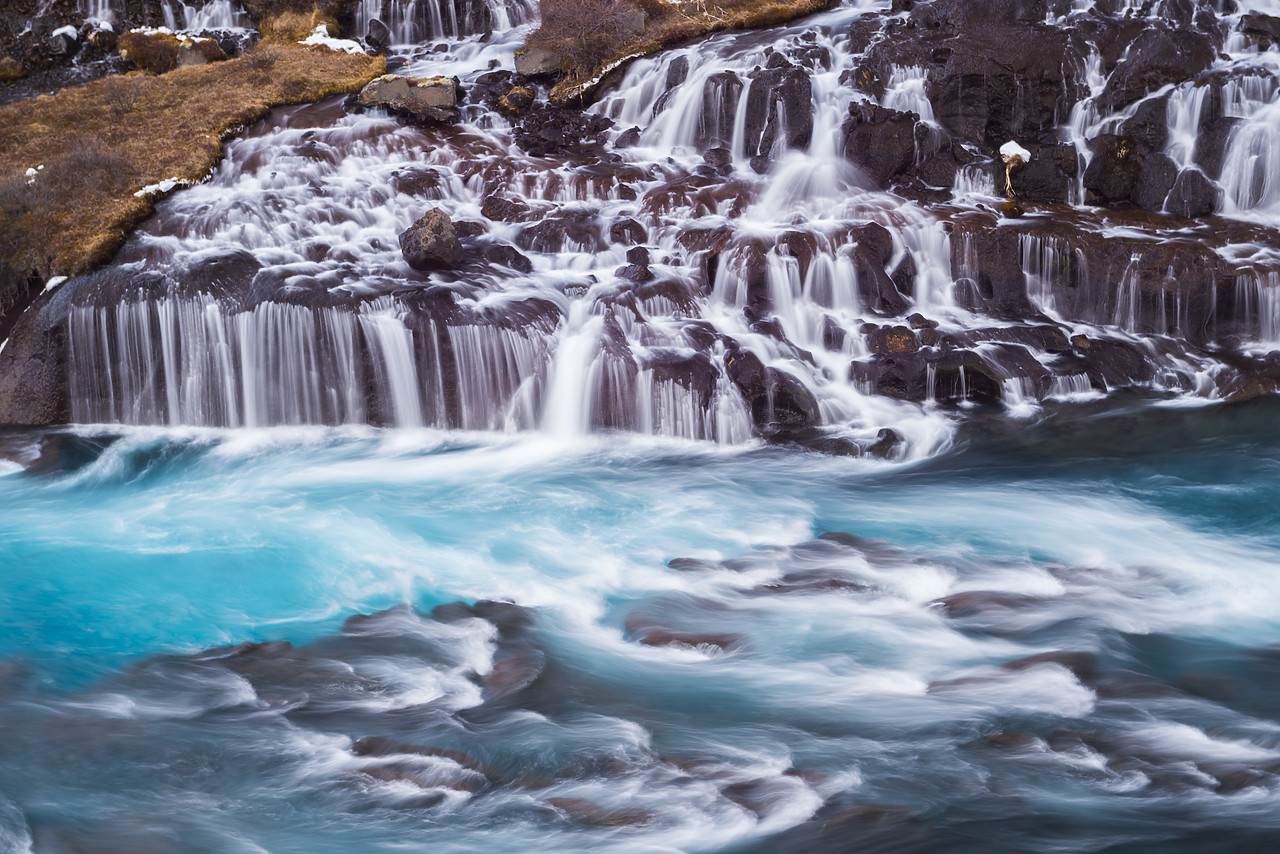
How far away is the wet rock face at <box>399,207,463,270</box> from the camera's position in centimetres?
1261

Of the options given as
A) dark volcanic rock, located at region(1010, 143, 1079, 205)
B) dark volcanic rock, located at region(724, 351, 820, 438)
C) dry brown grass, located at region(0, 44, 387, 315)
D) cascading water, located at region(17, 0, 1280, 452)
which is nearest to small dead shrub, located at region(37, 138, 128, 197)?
dry brown grass, located at region(0, 44, 387, 315)

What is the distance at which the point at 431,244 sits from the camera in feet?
41.2

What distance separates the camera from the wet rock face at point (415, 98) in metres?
16.4

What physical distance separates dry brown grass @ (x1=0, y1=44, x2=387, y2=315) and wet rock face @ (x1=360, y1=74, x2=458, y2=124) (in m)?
1.42

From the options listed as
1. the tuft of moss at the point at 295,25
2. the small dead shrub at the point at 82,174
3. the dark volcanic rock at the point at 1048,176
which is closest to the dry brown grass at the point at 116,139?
the small dead shrub at the point at 82,174

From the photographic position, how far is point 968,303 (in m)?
13.0

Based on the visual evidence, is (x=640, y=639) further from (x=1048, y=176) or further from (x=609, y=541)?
(x=1048, y=176)

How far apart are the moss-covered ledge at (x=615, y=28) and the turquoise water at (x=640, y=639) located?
9.14 metres

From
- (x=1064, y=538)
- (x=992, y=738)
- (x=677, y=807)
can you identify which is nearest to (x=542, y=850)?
(x=677, y=807)

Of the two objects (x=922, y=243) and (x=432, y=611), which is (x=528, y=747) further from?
(x=922, y=243)

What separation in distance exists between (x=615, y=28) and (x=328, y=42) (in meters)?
5.82

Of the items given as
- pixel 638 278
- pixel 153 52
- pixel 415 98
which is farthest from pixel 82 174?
pixel 638 278

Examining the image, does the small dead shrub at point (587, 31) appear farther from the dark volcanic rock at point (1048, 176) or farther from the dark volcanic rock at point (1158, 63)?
the dark volcanic rock at point (1158, 63)

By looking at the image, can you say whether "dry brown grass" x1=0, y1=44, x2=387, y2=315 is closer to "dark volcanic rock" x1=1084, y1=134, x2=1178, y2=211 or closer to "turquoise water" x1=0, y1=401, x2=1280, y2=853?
"turquoise water" x1=0, y1=401, x2=1280, y2=853
